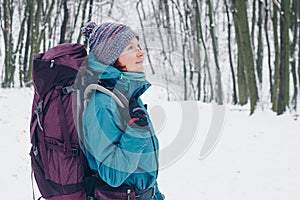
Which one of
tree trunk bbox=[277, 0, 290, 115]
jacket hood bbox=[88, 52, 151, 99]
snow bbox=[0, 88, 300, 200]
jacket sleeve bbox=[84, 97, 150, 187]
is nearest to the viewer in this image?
jacket sleeve bbox=[84, 97, 150, 187]

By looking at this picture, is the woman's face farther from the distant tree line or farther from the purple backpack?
the distant tree line

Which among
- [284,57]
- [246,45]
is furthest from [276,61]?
[246,45]

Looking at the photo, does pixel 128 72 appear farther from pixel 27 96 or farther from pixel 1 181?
pixel 27 96

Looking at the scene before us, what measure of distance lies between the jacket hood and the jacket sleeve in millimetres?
124

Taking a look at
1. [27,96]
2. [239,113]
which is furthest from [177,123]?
[27,96]

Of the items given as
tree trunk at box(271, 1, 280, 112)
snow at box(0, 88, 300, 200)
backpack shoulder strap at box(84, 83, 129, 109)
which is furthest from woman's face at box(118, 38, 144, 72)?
tree trunk at box(271, 1, 280, 112)

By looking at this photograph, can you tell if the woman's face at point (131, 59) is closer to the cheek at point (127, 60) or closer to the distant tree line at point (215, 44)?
the cheek at point (127, 60)

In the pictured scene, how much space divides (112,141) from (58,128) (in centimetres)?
25

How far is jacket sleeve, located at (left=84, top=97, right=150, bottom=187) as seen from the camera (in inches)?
75.8

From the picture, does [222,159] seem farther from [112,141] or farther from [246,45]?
[112,141]

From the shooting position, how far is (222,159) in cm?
622

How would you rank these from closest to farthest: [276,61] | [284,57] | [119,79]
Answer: [119,79], [284,57], [276,61]

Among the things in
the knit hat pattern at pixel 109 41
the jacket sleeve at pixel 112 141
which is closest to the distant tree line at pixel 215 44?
the knit hat pattern at pixel 109 41

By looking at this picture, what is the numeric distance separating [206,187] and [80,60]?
3.51 meters
